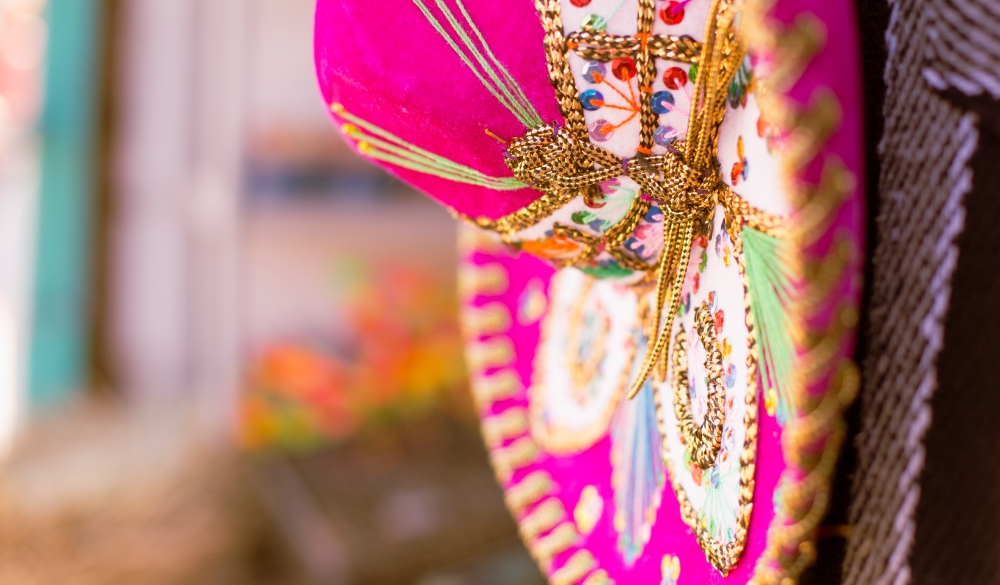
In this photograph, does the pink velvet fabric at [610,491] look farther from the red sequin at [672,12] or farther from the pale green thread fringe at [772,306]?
the red sequin at [672,12]

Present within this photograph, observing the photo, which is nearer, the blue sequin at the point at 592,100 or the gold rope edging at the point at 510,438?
the blue sequin at the point at 592,100

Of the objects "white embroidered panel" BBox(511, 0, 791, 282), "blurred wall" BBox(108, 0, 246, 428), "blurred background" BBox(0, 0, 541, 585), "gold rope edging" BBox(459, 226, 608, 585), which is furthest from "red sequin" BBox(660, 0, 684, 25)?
"blurred wall" BBox(108, 0, 246, 428)

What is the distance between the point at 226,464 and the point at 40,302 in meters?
0.79

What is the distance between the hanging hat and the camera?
23cm

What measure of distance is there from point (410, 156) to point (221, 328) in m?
1.30

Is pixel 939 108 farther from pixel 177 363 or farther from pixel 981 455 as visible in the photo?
pixel 177 363

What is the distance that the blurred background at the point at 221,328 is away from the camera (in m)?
1.25

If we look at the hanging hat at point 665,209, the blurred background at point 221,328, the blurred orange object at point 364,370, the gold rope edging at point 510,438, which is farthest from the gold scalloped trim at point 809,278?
the blurred orange object at point 364,370

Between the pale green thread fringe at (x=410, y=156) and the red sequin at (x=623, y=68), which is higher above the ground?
the red sequin at (x=623, y=68)

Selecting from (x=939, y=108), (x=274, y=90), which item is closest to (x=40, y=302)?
(x=274, y=90)

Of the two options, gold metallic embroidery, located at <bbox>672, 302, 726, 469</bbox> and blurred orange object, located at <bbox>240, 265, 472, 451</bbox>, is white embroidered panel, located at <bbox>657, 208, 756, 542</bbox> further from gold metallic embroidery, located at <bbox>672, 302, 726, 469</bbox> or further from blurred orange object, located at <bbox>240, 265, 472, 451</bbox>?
blurred orange object, located at <bbox>240, 265, 472, 451</bbox>

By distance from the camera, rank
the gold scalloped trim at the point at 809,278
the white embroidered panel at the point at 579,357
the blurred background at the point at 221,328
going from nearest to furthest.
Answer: the gold scalloped trim at the point at 809,278
the white embroidered panel at the point at 579,357
the blurred background at the point at 221,328

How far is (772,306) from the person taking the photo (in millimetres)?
262

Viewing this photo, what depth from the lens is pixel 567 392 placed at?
53cm
